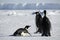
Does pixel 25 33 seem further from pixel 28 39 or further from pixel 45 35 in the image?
pixel 28 39

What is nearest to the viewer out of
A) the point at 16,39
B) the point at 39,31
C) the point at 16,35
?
the point at 16,39

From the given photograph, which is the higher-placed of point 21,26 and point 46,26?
point 46,26

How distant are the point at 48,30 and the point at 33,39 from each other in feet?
3.23

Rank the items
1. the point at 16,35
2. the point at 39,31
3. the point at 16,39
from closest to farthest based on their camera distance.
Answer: the point at 16,39 < the point at 16,35 < the point at 39,31

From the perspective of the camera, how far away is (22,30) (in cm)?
643

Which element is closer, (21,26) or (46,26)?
(46,26)

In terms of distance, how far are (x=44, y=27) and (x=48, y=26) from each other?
0.11 m

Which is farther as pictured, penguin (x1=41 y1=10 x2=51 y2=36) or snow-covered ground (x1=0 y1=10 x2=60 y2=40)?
penguin (x1=41 y1=10 x2=51 y2=36)

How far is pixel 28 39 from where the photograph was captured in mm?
5465

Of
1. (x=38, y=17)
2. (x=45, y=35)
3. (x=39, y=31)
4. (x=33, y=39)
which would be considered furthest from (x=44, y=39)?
(x=38, y=17)

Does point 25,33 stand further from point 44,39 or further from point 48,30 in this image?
point 44,39

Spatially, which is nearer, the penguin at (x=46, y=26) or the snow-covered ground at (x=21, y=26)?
the snow-covered ground at (x=21, y=26)

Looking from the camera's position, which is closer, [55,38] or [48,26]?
[55,38]

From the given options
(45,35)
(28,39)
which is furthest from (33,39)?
(45,35)
